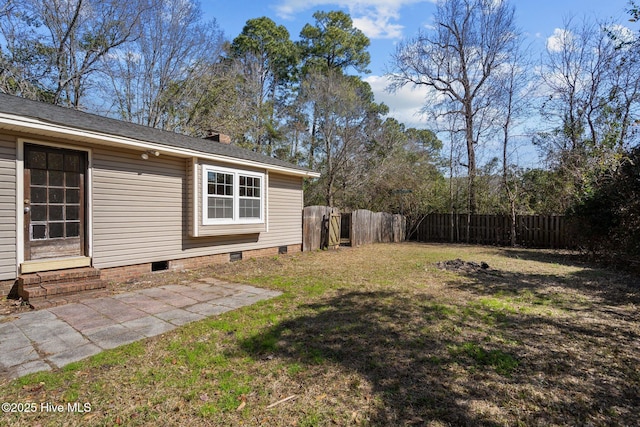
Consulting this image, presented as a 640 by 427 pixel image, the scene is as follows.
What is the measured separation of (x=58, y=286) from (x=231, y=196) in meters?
3.98

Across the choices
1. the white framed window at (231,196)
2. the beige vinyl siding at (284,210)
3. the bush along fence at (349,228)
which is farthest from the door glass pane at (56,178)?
the bush along fence at (349,228)

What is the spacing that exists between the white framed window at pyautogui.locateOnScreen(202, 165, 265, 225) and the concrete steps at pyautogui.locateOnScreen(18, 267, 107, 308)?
8.15ft

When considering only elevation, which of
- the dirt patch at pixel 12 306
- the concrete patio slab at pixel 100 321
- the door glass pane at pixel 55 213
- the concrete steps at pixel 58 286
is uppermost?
the door glass pane at pixel 55 213

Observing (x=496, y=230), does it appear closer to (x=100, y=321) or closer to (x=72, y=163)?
(x=100, y=321)

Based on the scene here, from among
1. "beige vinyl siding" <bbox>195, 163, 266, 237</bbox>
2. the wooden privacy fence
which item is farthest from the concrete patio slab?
the wooden privacy fence

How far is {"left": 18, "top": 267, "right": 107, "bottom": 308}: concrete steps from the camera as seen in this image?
467cm

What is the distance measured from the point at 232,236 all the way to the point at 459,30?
17.4 m

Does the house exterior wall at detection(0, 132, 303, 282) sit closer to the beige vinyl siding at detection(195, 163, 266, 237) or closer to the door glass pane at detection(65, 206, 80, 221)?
the beige vinyl siding at detection(195, 163, 266, 237)

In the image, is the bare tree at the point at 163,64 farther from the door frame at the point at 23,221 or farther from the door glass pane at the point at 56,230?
the door glass pane at the point at 56,230

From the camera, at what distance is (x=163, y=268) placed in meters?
7.05

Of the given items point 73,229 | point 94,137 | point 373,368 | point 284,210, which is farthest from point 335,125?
point 373,368

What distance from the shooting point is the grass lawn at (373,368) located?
7.42ft

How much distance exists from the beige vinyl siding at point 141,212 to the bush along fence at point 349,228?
11.6 ft

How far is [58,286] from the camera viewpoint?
4.94 meters
